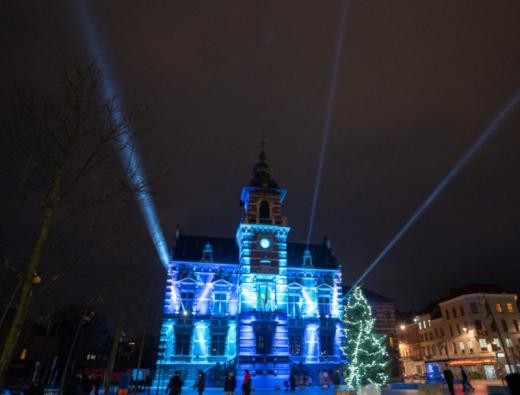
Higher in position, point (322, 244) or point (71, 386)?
point (322, 244)

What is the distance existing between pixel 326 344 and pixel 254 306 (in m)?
9.66

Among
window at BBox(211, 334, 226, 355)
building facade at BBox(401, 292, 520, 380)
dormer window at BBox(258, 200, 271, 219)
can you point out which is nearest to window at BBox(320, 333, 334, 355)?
window at BBox(211, 334, 226, 355)

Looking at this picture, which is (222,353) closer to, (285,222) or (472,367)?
(285,222)

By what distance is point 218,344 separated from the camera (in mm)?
37875

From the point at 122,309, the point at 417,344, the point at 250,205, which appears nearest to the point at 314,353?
the point at 250,205

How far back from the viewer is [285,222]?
4253 cm

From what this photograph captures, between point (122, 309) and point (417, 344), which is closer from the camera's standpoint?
point (122, 309)

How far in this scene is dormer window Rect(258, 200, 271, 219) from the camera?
1687 inches

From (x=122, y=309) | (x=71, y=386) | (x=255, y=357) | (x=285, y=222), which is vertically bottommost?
(x=71, y=386)

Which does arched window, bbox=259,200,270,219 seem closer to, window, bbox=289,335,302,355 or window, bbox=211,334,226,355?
window, bbox=289,335,302,355

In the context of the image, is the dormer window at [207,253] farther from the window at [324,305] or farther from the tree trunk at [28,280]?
the tree trunk at [28,280]

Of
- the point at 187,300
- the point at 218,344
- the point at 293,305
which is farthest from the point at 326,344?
the point at 187,300

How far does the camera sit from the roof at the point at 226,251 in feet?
139

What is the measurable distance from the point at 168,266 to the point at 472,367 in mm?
43364
